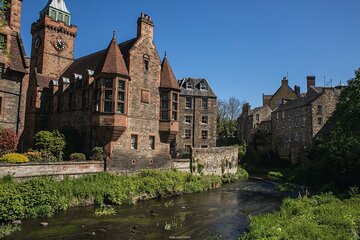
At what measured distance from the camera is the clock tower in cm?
3988

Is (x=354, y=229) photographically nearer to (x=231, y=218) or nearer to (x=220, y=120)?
(x=231, y=218)

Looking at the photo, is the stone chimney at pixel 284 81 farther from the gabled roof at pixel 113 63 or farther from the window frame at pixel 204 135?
the gabled roof at pixel 113 63

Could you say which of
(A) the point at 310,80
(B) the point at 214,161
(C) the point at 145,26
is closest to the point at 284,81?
(A) the point at 310,80

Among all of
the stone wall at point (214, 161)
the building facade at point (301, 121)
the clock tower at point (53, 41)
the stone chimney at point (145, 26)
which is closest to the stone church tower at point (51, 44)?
the clock tower at point (53, 41)

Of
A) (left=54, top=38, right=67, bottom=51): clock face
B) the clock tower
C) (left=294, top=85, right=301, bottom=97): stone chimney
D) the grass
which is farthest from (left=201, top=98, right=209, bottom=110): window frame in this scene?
the grass

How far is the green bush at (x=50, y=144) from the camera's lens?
25.4m

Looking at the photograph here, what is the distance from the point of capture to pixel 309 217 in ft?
50.4

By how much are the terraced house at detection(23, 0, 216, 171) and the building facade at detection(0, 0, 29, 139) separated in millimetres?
Result: 5245

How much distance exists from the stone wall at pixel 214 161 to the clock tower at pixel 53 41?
21993mm

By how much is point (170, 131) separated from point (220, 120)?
41080mm

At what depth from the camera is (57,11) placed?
42312mm

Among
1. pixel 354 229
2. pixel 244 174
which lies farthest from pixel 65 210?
pixel 244 174

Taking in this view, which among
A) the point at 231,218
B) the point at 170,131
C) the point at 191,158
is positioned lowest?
the point at 231,218

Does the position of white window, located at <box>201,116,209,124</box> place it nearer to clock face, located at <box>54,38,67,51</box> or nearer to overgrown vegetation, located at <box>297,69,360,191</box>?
overgrown vegetation, located at <box>297,69,360,191</box>
